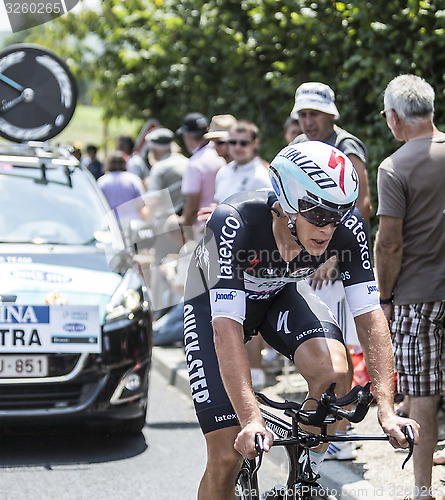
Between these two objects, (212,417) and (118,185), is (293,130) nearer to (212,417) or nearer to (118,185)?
(118,185)

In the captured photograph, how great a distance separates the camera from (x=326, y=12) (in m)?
9.39

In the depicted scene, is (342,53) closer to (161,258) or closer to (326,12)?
(326,12)

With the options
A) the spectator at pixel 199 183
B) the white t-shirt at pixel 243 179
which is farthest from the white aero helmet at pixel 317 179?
the spectator at pixel 199 183

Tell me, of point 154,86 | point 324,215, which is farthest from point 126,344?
point 154,86

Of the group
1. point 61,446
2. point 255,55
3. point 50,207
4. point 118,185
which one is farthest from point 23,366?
point 255,55

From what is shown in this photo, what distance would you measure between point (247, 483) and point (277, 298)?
1.03 metres

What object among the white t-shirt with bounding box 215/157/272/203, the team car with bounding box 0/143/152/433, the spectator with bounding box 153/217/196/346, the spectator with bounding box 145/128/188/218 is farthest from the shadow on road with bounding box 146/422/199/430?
the spectator with bounding box 145/128/188/218

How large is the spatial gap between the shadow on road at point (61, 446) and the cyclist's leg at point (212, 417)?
7.25ft

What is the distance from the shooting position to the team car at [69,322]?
560 cm

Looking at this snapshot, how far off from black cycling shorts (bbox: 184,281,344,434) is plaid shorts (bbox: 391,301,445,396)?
33.4 inches

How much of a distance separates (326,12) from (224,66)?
13.3 feet

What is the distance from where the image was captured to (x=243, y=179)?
7.40m

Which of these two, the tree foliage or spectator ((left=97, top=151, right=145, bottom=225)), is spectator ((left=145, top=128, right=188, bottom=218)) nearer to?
spectator ((left=97, top=151, right=145, bottom=225))

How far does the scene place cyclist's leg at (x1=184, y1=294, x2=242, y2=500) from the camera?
11.7ft
